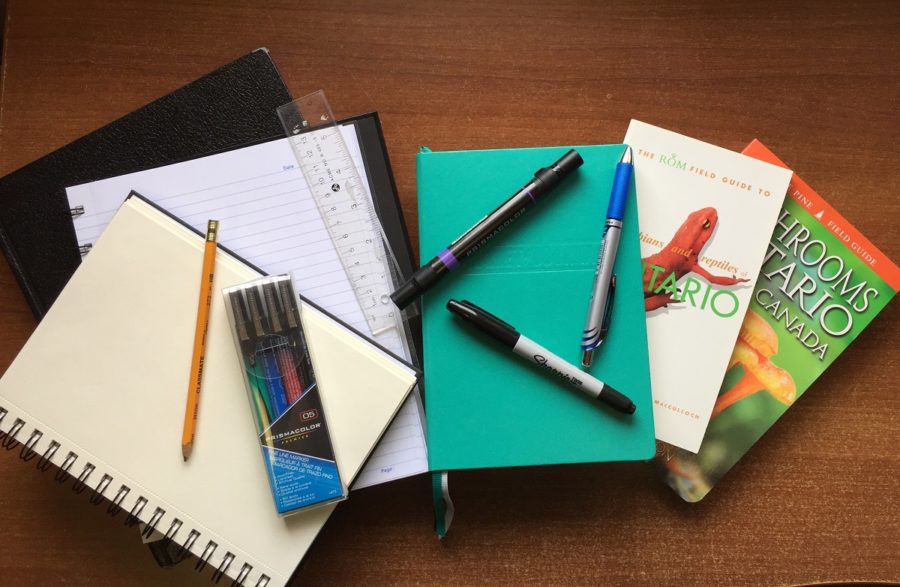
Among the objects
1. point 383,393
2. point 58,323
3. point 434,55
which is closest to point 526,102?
point 434,55

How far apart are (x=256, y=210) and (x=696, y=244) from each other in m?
0.52

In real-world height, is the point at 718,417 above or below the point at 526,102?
below

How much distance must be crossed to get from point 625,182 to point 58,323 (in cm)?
64

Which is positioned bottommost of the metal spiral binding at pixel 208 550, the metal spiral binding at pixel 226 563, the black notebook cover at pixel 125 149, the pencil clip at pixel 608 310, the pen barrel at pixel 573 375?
the metal spiral binding at pixel 226 563

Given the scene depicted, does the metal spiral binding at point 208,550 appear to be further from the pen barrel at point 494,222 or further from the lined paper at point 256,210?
the pen barrel at point 494,222

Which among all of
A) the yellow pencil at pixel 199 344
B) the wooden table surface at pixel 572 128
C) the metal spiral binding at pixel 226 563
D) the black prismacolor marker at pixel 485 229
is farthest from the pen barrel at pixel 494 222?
the metal spiral binding at pixel 226 563

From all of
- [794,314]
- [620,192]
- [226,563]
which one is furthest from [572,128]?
[226,563]

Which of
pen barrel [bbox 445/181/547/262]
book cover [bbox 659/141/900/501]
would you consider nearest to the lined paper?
pen barrel [bbox 445/181/547/262]

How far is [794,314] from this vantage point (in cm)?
68

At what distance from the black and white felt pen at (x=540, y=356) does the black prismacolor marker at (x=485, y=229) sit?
0.13 ft

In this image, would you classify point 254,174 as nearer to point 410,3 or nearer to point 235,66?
point 235,66

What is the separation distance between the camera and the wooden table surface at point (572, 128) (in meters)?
0.66

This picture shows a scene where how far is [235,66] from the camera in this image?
683 mm

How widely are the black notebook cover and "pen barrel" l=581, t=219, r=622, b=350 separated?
0.41 metres
